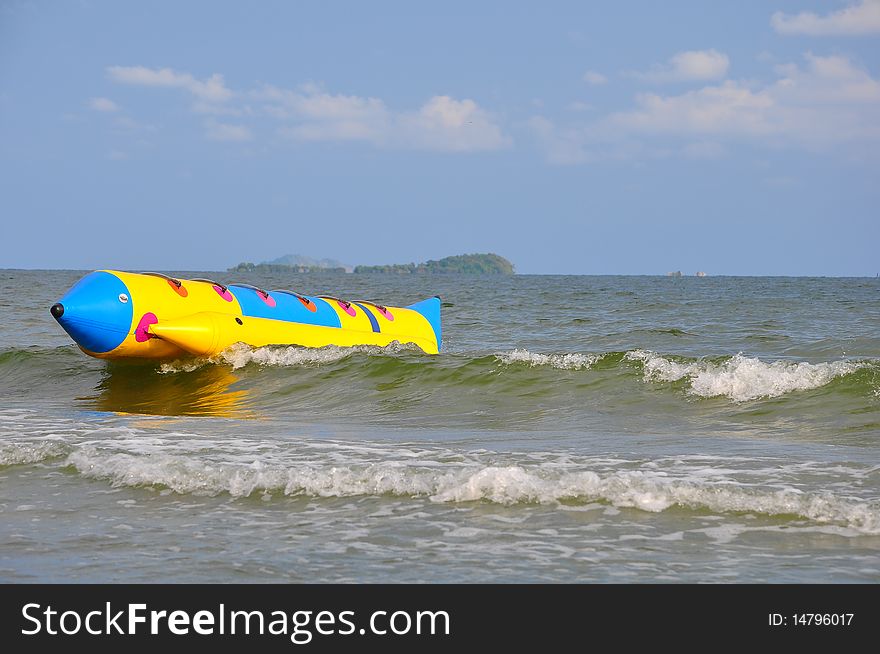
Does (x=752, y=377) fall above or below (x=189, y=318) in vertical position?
below

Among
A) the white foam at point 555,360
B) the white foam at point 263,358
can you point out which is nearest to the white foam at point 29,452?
the white foam at point 263,358

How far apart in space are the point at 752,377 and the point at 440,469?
4880 millimetres

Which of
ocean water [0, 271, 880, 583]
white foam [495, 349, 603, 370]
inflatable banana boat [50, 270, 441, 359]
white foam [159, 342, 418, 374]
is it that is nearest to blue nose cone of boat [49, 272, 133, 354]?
inflatable banana boat [50, 270, 441, 359]

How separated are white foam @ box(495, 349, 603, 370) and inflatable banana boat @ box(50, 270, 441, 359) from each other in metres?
2.42

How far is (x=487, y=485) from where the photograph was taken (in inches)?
211

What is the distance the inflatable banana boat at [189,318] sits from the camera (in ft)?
33.9

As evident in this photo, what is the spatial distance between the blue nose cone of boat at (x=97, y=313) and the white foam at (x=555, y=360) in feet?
13.6

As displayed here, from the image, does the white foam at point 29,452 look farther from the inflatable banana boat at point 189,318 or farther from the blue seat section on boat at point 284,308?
the blue seat section on boat at point 284,308

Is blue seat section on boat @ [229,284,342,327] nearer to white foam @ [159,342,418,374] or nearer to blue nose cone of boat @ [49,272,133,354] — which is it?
white foam @ [159,342,418,374]

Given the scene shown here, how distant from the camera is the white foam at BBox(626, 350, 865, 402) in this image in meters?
9.43

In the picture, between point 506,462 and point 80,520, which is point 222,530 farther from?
point 506,462

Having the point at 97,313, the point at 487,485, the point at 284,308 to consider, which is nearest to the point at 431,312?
the point at 284,308

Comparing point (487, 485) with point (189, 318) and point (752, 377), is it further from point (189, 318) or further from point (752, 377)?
point (189, 318)

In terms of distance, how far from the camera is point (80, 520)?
4949 mm
